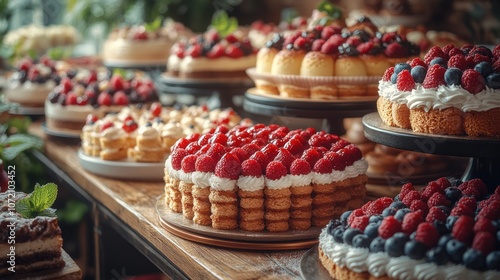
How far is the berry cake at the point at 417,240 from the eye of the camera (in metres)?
1.68

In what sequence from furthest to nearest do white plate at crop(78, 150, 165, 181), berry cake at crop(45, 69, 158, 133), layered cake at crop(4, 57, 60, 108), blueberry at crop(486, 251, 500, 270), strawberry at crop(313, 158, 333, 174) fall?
layered cake at crop(4, 57, 60, 108), berry cake at crop(45, 69, 158, 133), white plate at crop(78, 150, 165, 181), strawberry at crop(313, 158, 333, 174), blueberry at crop(486, 251, 500, 270)

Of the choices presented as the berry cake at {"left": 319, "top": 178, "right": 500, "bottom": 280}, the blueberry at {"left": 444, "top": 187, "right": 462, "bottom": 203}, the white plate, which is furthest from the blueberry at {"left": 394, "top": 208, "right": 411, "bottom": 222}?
the white plate

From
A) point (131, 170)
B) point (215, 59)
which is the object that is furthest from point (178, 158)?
point (215, 59)

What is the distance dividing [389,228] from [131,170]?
1.71 metres

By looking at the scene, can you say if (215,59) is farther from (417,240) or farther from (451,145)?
(417,240)

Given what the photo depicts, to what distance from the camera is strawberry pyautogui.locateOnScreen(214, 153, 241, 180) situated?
2271 mm

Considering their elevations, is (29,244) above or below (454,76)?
below

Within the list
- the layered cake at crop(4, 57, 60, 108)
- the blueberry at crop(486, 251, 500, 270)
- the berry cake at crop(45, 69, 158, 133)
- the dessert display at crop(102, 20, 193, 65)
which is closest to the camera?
the blueberry at crop(486, 251, 500, 270)

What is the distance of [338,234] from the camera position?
188cm

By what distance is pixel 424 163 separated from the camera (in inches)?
126

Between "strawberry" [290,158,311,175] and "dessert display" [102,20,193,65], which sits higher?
"dessert display" [102,20,193,65]

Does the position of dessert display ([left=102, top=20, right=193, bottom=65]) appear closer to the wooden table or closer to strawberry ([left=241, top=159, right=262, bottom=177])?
the wooden table

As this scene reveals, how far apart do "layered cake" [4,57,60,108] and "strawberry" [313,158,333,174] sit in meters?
2.97

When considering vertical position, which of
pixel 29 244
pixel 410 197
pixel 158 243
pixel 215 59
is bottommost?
pixel 158 243
